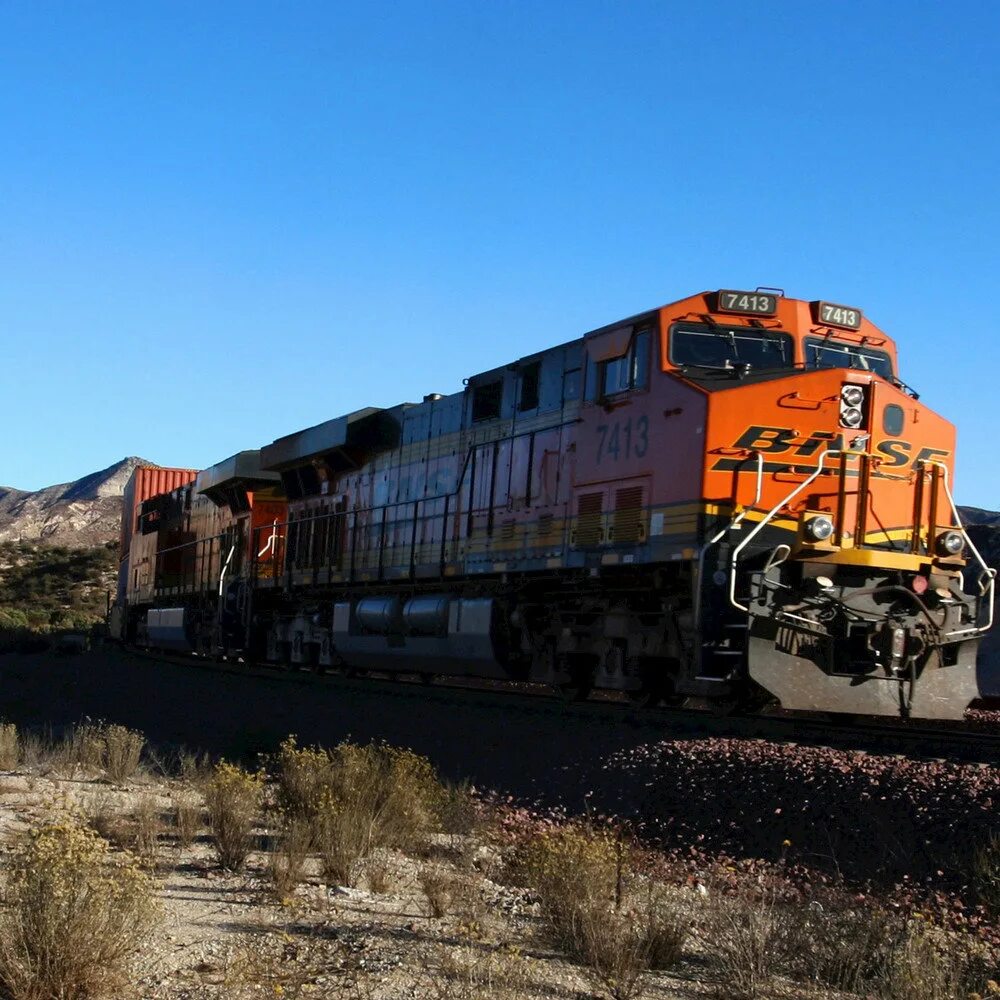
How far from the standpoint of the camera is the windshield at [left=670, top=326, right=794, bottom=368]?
12727 mm

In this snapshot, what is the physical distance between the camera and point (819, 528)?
1126 centimetres

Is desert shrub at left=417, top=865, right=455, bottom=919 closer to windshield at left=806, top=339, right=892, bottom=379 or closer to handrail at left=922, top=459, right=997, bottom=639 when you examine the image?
handrail at left=922, top=459, right=997, bottom=639

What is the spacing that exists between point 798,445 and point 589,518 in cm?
258

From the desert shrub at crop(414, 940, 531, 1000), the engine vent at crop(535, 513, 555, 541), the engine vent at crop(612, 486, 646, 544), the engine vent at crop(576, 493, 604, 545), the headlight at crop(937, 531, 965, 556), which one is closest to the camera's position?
the desert shrub at crop(414, 940, 531, 1000)

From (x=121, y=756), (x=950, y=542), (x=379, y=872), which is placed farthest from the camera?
(x=950, y=542)

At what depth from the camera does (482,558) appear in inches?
635

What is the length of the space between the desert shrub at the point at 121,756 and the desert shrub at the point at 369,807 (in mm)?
2369

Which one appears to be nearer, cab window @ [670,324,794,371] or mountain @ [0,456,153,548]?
cab window @ [670,324,794,371]

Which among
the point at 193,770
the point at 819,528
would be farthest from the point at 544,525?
the point at 193,770

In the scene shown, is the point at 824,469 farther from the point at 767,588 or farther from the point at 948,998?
the point at 948,998

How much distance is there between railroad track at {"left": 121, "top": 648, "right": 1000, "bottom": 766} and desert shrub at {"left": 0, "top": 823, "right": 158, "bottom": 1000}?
6.01 metres

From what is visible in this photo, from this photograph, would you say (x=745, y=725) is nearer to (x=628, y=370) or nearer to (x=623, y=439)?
(x=623, y=439)

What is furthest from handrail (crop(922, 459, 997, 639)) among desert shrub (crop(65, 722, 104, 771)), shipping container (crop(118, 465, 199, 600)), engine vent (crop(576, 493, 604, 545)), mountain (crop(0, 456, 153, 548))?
mountain (crop(0, 456, 153, 548))

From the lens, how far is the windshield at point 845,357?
1302 cm
